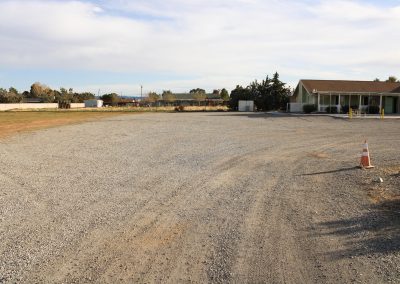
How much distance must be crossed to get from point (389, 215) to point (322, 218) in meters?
1.19

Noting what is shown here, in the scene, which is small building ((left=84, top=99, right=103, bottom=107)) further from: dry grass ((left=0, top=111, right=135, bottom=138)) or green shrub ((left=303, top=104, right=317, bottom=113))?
green shrub ((left=303, top=104, right=317, bottom=113))

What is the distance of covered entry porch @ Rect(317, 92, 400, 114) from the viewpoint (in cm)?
5162

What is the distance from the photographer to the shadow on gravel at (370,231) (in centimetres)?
561

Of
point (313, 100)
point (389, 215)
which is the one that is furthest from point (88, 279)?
point (313, 100)

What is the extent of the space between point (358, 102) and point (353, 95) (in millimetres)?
1035

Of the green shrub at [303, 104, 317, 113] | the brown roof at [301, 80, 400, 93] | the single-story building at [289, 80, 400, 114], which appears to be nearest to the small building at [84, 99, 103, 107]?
the brown roof at [301, 80, 400, 93]

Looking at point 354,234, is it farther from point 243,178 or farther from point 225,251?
point 243,178

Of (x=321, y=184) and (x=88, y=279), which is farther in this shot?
(x=321, y=184)

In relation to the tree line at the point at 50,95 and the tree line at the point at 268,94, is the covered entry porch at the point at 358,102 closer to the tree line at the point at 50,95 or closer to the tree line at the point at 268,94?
the tree line at the point at 268,94

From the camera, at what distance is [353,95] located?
53.1 meters

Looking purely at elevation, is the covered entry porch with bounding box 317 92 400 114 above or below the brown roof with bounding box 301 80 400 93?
below

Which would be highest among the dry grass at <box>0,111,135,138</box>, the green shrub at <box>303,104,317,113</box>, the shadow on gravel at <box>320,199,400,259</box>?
the green shrub at <box>303,104,317,113</box>

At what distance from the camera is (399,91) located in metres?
52.3

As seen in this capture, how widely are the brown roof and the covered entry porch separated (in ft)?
1.76
